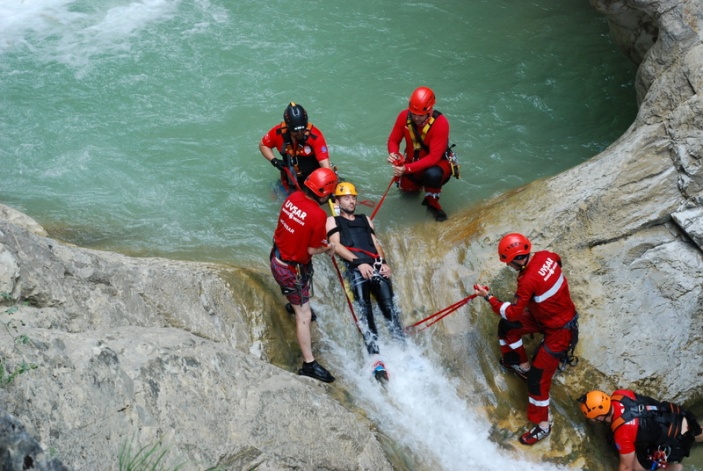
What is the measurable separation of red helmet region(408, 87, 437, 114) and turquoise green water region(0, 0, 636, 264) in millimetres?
1298

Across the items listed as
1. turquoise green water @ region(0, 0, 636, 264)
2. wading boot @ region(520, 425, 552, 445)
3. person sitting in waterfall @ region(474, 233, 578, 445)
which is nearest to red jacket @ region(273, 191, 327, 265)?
person sitting in waterfall @ region(474, 233, 578, 445)

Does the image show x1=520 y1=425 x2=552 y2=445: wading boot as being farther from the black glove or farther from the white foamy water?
the black glove

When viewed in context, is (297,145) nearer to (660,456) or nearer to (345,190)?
(345,190)

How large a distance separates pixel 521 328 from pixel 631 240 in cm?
150

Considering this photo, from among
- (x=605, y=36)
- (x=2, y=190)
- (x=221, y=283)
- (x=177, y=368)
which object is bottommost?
(x=2, y=190)

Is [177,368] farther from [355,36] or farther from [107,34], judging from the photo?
[107,34]

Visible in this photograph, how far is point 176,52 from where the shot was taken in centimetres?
1130

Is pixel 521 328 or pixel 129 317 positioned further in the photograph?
pixel 521 328

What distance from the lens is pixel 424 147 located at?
7.79m

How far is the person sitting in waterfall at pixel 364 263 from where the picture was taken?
6762 mm

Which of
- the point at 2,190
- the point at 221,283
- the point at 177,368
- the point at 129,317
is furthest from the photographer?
the point at 2,190

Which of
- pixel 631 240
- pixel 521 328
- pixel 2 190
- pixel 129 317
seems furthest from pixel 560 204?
pixel 2 190

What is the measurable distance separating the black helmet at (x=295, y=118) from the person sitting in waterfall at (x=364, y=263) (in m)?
0.90

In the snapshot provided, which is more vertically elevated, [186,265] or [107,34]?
[107,34]
